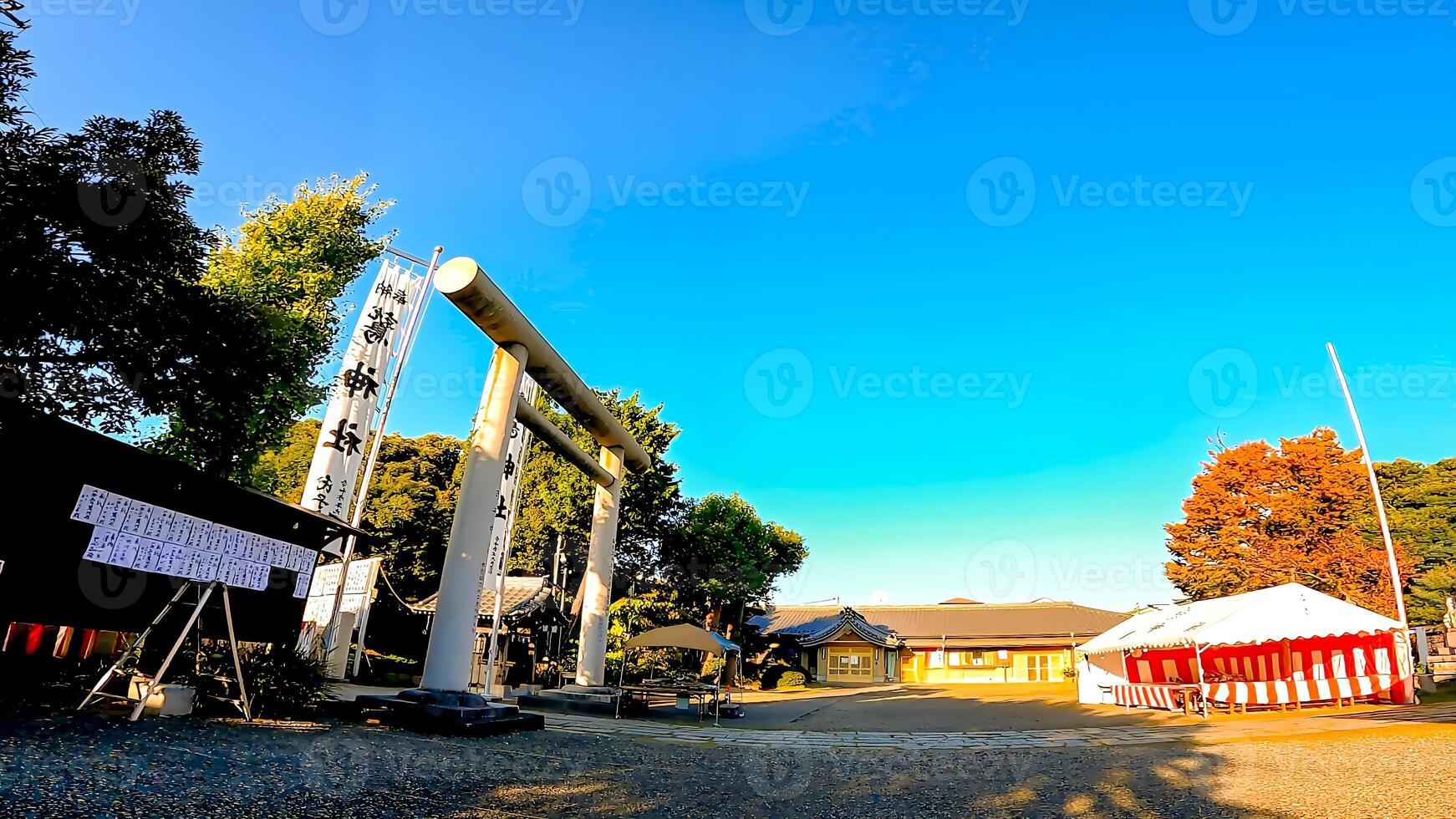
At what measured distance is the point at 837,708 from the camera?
20.9m

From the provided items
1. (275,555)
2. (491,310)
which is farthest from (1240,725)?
(275,555)

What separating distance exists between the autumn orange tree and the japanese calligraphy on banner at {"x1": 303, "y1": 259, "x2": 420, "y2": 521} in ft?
100

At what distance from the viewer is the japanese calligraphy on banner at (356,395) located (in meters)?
13.6

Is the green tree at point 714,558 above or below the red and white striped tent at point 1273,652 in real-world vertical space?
above

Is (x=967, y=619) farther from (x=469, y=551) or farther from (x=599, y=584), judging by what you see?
(x=469, y=551)

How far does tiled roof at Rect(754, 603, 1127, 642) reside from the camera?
1623 inches

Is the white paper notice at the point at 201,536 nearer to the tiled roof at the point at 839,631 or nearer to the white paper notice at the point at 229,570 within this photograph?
the white paper notice at the point at 229,570

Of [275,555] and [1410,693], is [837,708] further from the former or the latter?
[275,555]

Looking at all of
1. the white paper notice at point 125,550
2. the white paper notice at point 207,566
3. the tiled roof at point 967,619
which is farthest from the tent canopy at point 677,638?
the tiled roof at point 967,619

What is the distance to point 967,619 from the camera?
44.2 m

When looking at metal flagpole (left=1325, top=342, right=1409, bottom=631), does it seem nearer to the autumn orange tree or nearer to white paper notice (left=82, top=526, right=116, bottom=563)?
the autumn orange tree

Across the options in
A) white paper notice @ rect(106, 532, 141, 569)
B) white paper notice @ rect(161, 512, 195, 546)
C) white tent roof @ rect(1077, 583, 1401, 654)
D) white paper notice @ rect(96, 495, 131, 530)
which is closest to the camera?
white paper notice @ rect(96, 495, 131, 530)

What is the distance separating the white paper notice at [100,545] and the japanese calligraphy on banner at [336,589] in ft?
30.8

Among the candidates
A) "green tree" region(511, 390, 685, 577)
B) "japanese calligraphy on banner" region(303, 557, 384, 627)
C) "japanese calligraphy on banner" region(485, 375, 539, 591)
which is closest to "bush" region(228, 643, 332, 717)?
"japanese calligraphy on banner" region(485, 375, 539, 591)
